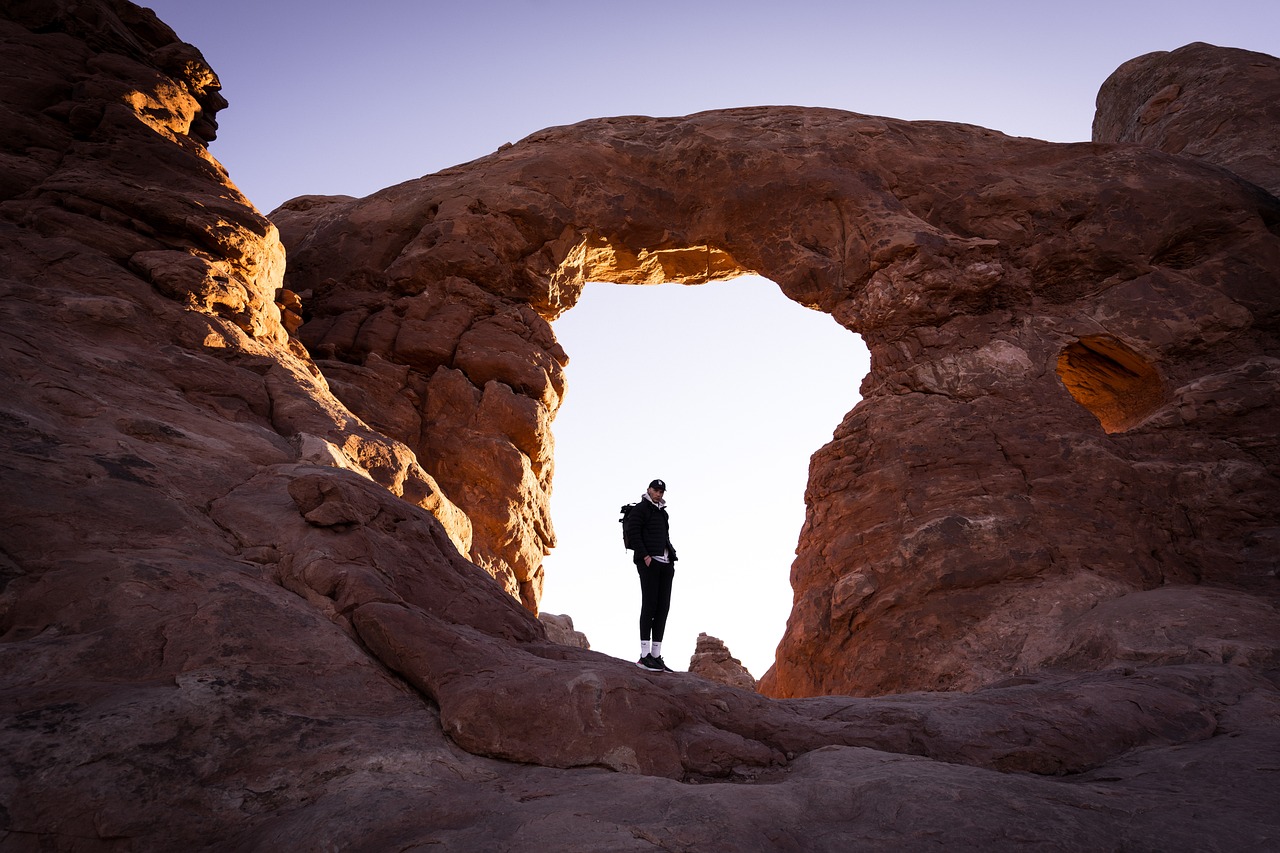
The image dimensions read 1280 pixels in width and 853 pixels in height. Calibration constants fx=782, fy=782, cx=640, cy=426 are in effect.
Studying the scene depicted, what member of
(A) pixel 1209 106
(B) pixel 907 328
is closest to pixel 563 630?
(B) pixel 907 328

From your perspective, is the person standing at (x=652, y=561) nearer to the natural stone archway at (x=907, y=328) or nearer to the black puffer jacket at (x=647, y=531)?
the black puffer jacket at (x=647, y=531)

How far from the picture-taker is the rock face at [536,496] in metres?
3.67

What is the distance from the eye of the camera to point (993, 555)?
388 inches

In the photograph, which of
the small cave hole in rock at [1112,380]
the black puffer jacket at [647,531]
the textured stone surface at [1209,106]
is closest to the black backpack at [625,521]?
the black puffer jacket at [647,531]

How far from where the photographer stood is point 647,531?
9.91 meters

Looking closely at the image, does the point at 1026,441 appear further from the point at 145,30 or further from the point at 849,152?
the point at 145,30

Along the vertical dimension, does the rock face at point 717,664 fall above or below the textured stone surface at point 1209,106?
below

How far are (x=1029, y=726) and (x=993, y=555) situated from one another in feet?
16.4

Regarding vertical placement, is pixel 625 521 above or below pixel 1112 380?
below

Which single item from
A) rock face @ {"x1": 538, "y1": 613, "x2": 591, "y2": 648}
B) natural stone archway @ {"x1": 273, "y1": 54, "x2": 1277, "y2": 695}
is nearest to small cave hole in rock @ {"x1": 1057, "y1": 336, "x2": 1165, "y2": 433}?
natural stone archway @ {"x1": 273, "y1": 54, "x2": 1277, "y2": 695}

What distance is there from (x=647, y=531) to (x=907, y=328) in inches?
222

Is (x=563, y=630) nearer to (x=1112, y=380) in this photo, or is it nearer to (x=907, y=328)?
(x=907, y=328)

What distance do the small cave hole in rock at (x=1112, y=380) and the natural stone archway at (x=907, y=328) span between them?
6 centimetres

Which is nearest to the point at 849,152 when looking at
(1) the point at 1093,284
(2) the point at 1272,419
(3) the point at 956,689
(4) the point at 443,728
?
(1) the point at 1093,284
